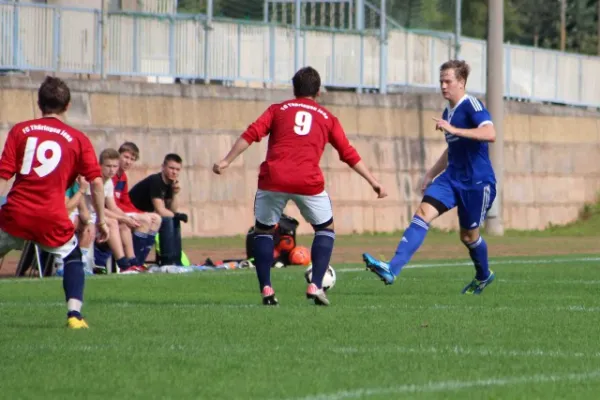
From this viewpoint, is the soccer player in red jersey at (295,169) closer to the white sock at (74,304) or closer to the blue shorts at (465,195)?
the blue shorts at (465,195)

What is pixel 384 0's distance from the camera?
29453mm

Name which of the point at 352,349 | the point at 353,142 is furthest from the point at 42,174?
the point at 353,142

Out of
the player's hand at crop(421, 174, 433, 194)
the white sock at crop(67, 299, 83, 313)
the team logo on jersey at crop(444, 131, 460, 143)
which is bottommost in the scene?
the white sock at crop(67, 299, 83, 313)

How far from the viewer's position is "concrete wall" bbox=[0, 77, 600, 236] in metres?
23.8

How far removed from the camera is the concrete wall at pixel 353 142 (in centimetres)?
2378

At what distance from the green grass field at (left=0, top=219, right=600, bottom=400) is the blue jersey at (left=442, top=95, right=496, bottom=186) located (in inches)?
41.7

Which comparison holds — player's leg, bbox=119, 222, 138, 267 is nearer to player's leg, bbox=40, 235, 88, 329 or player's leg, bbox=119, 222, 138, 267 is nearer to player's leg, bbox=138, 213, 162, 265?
player's leg, bbox=138, 213, 162, 265

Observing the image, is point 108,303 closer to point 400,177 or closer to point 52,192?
point 52,192

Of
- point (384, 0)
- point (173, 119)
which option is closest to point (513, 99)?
point (384, 0)

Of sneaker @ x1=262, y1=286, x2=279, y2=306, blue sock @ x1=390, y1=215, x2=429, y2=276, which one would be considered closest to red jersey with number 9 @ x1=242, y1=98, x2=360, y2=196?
sneaker @ x1=262, y1=286, x2=279, y2=306

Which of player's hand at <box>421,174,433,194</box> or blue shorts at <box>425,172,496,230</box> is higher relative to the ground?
player's hand at <box>421,174,433,194</box>

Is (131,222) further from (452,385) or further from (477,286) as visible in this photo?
(452,385)

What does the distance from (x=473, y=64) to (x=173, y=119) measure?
30.3ft

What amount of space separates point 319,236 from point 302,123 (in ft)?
3.08
